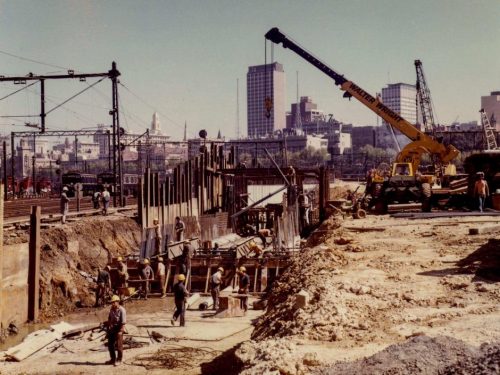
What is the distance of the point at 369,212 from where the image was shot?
25422 mm


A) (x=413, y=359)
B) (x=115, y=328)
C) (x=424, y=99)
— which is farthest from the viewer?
(x=424, y=99)

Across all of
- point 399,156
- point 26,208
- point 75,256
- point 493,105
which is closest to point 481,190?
point 399,156

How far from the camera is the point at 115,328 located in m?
12.2

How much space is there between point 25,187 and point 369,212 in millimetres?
37027

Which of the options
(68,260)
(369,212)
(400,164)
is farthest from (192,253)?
(400,164)

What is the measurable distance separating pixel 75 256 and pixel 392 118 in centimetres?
1754

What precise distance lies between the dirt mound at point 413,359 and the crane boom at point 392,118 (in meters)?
21.4

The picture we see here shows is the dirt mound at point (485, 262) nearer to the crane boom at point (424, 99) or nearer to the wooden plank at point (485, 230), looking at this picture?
the wooden plank at point (485, 230)

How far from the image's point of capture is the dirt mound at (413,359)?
20.8 ft

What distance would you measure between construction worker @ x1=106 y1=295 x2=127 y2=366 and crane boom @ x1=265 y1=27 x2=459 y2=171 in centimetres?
1918

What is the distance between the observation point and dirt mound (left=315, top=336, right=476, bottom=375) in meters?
6.34

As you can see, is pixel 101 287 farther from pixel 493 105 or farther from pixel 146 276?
pixel 493 105

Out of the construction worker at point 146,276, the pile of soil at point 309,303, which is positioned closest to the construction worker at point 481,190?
the pile of soil at point 309,303

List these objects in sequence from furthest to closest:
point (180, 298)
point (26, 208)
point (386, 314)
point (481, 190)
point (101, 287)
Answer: point (26, 208), point (481, 190), point (101, 287), point (180, 298), point (386, 314)
